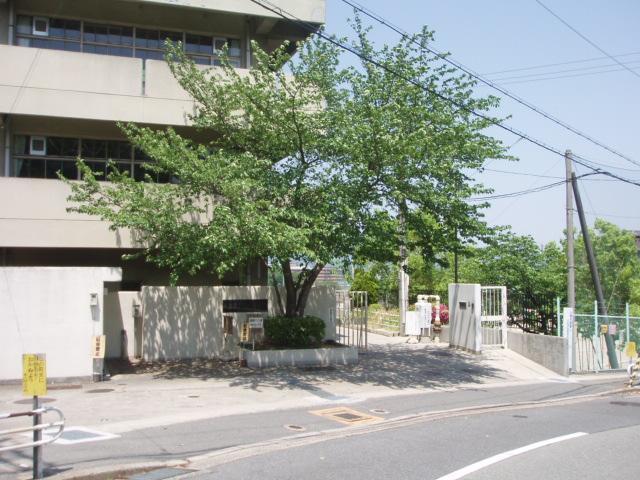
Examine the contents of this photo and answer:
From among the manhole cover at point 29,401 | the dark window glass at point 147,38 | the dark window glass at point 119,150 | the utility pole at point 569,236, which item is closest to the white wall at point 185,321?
the dark window glass at point 119,150

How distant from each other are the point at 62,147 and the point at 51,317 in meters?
6.81

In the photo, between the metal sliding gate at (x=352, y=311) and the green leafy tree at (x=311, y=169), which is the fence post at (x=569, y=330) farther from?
the metal sliding gate at (x=352, y=311)

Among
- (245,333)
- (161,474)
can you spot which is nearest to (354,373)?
(245,333)

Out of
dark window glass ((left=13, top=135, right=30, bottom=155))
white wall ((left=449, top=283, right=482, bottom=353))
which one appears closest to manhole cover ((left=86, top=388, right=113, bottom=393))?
dark window glass ((left=13, top=135, right=30, bottom=155))

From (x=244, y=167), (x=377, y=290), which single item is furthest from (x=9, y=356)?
(x=377, y=290)

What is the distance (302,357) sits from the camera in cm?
1684

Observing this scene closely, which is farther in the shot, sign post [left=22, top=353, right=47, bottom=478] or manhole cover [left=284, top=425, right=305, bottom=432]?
manhole cover [left=284, top=425, right=305, bottom=432]

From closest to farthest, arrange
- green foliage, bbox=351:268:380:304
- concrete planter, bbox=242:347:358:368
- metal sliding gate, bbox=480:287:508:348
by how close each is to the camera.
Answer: concrete planter, bbox=242:347:358:368 < metal sliding gate, bbox=480:287:508:348 < green foliage, bbox=351:268:380:304

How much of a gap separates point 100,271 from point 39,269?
1.26 m

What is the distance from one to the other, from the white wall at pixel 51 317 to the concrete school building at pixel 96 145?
0.08ft

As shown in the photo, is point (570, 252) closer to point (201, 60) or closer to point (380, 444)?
point (380, 444)

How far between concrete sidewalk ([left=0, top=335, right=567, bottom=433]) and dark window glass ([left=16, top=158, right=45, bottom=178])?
675cm

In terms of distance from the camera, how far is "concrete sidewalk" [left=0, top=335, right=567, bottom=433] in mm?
11258

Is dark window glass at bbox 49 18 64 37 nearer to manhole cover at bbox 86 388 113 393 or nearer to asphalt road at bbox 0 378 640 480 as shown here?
manhole cover at bbox 86 388 113 393
